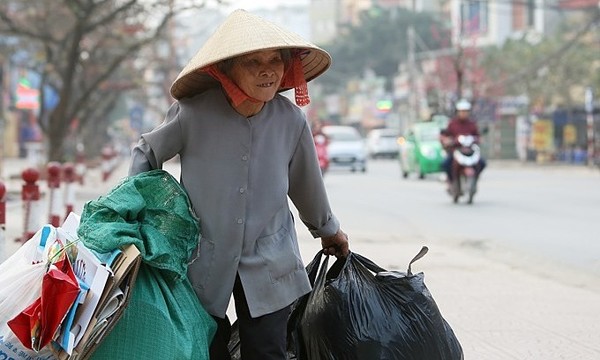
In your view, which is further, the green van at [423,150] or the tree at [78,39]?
the green van at [423,150]

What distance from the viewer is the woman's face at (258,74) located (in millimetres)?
3521

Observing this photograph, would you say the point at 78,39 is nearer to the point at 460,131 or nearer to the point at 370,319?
the point at 460,131

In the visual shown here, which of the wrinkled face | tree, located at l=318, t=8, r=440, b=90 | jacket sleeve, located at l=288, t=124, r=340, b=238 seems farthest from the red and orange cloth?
tree, located at l=318, t=8, r=440, b=90

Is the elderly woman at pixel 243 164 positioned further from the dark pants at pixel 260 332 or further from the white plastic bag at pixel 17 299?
the white plastic bag at pixel 17 299

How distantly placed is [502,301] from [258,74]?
4164mm

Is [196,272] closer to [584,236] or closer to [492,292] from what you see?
[492,292]

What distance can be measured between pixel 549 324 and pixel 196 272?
3400 millimetres

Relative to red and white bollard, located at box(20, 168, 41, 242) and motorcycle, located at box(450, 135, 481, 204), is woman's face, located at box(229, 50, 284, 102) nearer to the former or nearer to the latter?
red and white bollard, located at box(20, 168, 41, 242)

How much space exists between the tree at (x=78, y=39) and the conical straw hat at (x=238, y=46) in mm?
16747

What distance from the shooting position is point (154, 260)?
327 centimetres

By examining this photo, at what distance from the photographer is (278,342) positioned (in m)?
3.64

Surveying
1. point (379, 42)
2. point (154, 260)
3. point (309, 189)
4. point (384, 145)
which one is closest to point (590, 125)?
point (384, 145)

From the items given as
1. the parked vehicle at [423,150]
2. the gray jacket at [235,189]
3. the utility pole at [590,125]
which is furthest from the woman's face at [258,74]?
the utility pole at [590,125]

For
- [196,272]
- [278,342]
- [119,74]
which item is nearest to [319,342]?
[278,342]
